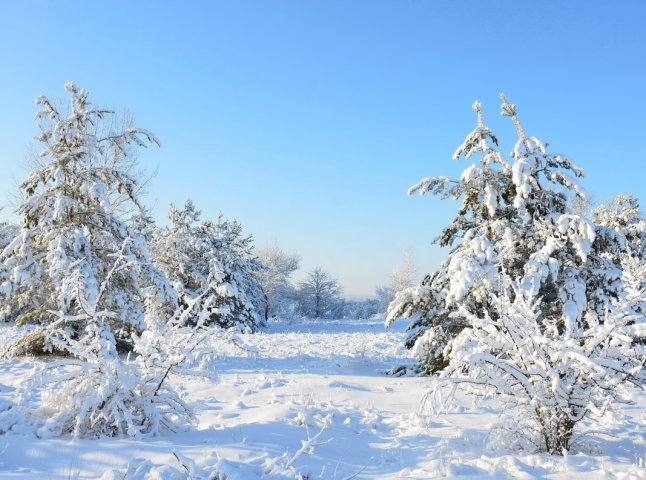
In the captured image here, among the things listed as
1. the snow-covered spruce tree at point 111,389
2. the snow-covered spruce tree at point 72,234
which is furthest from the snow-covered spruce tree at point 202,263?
the snow-covered spruce tree at point 111,389

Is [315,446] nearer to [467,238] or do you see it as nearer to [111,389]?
[111,389]

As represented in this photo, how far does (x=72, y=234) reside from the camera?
30.8ft

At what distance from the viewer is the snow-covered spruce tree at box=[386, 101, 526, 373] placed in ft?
27.2

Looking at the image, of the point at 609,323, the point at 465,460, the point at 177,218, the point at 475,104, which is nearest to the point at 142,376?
the point at 465,460

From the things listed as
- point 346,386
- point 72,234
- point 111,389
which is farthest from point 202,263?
point 111,389

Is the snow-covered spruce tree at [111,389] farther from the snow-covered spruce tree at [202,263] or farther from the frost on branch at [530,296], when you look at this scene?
the snow-covered spruce tree at [202,263]

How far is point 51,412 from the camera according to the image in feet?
15.5

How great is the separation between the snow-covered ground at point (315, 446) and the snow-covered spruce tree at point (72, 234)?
6.40 feet

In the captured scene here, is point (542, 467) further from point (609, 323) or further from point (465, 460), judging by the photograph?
point (609, 323)

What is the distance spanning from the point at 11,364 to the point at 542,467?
29.9 feet

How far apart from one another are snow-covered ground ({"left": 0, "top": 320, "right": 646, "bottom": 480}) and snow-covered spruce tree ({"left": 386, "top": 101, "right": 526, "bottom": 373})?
1356 millimetres

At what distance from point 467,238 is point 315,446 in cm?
523

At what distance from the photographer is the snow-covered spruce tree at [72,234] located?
357 inches

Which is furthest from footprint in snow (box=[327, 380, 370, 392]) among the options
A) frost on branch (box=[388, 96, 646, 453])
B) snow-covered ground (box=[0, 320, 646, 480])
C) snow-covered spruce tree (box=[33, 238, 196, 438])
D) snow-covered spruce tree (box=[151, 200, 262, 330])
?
snow-covered spruce tree (box=[151, 200, 262, 330])
